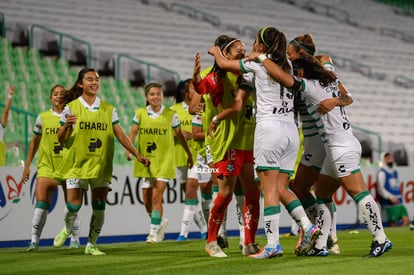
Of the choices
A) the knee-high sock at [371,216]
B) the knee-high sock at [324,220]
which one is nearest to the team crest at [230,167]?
the knee-high sock at [324,220]

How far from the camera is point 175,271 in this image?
28.4 ft

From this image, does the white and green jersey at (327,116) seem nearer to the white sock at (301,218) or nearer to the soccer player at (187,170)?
the white sock at (301,218)

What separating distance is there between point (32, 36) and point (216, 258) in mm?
14114

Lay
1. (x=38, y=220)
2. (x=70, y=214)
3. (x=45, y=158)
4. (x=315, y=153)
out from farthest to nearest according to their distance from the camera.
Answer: (x=45, y=158), (x=38, y=220), (x=70, y=214), (x=315, y=153)

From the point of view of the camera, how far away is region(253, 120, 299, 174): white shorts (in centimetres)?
920

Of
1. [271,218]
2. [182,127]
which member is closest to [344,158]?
[271,218]

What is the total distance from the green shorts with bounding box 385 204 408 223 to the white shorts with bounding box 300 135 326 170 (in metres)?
10.6

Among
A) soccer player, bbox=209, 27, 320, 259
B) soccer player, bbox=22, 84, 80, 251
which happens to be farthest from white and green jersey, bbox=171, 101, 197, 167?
soccer player, bbox=209, 27, 320, 259

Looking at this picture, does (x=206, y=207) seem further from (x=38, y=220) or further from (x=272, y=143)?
(x=272, y=143)

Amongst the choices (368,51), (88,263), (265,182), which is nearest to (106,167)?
(88,263)

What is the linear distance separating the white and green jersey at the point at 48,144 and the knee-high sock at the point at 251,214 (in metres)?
3.71

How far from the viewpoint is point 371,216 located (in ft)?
31.1

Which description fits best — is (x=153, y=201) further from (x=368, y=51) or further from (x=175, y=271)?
(x=368, y=51)

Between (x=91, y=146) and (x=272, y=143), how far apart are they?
2791 millimetres
